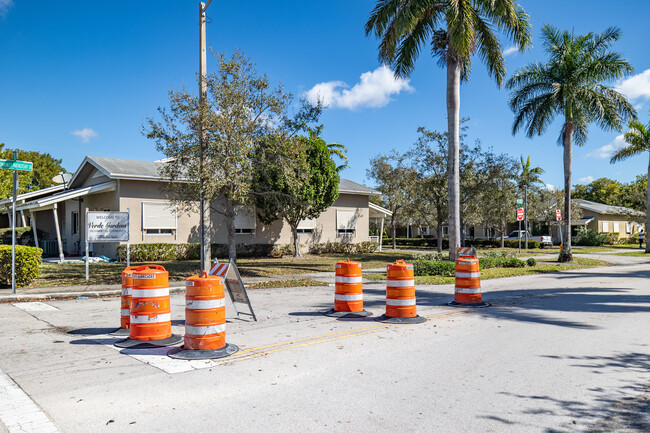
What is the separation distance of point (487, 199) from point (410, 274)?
19.1 meters

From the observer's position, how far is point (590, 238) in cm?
4312

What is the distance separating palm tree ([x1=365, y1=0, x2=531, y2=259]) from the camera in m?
16.6

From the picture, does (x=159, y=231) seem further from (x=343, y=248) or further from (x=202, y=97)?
(x=343, y=248)

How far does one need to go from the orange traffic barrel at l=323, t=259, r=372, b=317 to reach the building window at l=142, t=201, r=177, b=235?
15.4 metres

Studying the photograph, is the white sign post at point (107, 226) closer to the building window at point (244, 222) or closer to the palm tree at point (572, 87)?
the building window at point (244, 222)

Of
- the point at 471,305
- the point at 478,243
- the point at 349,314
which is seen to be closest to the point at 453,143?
the point at 471,305

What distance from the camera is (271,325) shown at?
27.8 ft

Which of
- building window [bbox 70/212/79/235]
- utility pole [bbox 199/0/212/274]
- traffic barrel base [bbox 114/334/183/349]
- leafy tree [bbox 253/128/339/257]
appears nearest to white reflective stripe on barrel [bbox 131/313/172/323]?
traffic barrel base [bbox 114/334/183/349]

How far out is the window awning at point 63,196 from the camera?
1997 cm

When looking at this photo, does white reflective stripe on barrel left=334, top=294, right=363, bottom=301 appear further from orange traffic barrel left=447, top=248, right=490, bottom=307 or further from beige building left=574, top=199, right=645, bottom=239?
beige building left=574, top=199, right=645, bottom=239

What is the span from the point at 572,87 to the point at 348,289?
63.1ft

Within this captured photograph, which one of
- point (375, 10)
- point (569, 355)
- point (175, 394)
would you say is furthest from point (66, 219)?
point (569, 355)

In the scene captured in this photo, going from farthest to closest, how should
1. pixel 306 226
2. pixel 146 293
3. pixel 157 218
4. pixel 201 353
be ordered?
pixel 306 226, pixel 157 218, pixel 146 293, pixel 201 353

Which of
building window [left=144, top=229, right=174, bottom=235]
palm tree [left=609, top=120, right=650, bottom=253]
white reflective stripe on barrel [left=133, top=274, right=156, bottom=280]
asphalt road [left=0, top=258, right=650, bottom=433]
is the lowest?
asphalt road [left=0, top=258, right=650, bottom=433]
